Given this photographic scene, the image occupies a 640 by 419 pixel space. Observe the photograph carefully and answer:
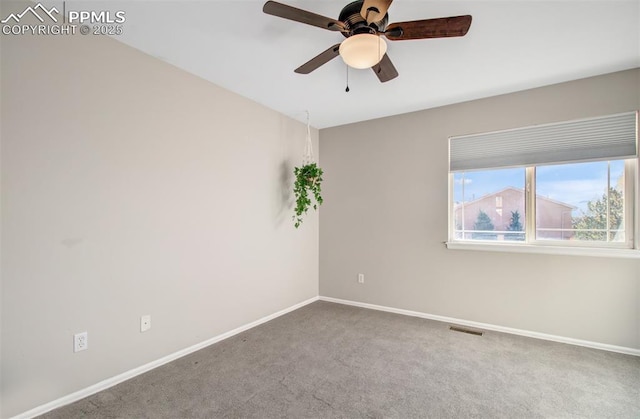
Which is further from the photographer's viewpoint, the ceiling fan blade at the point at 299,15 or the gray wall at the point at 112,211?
the gray wall at the point at 112,211

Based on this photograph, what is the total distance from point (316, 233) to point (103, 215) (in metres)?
2.70

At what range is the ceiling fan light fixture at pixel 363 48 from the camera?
163 centimetres

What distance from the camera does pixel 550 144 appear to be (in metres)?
2.98

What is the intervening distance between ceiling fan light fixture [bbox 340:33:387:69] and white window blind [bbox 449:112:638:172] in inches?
84.7

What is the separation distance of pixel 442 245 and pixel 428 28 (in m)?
2.46

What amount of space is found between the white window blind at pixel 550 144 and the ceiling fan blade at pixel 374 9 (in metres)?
2.29

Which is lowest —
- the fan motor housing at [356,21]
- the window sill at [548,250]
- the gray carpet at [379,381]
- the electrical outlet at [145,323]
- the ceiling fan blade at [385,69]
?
the gray carpet at [379,381]

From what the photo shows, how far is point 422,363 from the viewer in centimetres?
246

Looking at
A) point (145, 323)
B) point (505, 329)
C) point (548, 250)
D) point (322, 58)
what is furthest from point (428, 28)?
point (505, 329)

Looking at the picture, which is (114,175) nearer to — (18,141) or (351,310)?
(18,141)

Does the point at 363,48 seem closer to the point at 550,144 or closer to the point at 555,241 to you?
the point at 550,144

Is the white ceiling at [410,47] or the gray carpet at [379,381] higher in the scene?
the white ceiling at [410,47]

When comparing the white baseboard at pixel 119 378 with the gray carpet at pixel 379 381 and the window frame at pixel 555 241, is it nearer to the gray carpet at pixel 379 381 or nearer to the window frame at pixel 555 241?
the gray carpet at pixel 379 381

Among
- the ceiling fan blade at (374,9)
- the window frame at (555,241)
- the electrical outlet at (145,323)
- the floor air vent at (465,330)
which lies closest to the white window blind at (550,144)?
the window frame at (555,241)
